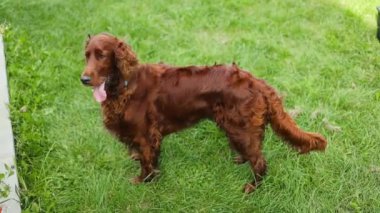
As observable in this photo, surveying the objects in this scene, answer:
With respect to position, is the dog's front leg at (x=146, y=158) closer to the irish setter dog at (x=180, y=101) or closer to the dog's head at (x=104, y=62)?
the irish setter dog at (x=180, y=101)

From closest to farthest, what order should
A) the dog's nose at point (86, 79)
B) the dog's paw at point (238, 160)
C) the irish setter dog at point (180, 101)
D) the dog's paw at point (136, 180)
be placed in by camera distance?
the dog's nose at point (86, 79) → the irish setter dog at point (180, 101) → the dog's paw at point (136, 180) → the dog's paw at point (238, 160)

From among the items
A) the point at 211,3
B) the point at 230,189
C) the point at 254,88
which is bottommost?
the point at 230,189

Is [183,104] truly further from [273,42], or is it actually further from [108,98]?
[273,42]

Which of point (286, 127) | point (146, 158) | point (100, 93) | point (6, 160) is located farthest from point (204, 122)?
point (6, 160)

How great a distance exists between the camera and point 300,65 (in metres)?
4.86

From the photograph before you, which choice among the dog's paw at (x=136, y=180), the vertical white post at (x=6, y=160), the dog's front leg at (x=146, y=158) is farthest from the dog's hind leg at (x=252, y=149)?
the vertical white post at (x=6, y=160)

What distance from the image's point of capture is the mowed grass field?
345 cm

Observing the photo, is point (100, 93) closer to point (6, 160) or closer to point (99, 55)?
point (99, 55)

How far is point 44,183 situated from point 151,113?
3.11 ft

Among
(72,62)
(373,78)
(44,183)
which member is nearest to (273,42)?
(373,78)

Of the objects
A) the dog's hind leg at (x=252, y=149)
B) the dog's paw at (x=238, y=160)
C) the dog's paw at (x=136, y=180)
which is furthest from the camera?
the dog's paw at (x=238, y=160)

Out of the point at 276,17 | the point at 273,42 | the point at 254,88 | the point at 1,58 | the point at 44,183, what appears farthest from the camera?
the point at 276,17

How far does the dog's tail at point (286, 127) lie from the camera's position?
3191 millimetres

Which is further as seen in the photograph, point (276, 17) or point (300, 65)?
point (276, 17)
